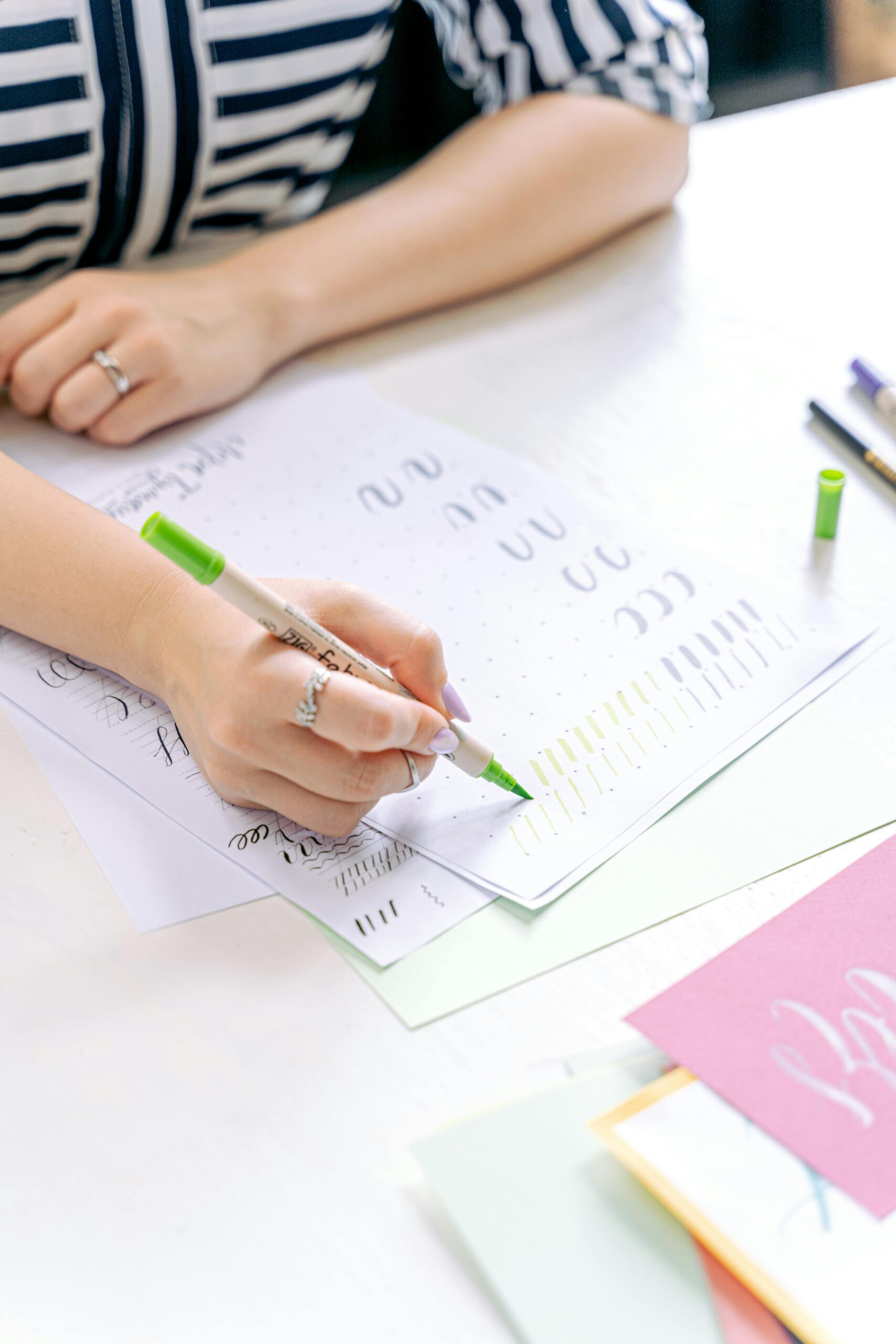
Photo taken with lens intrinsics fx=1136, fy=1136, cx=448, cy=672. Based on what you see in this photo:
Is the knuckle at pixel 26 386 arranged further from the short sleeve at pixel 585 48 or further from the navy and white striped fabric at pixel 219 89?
the short sleeve at pixel 585 48

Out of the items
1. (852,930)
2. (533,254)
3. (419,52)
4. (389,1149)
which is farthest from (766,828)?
(419,52)

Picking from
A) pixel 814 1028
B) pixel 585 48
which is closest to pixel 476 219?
pixel 585 48

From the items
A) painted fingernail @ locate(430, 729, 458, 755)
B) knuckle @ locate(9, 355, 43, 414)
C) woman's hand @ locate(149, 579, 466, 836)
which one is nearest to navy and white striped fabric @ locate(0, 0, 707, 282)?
knuckle @ locate(9, 355, 43, 414)

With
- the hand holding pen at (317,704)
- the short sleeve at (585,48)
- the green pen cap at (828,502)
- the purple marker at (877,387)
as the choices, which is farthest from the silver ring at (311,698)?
the short sleeve at (585,48)

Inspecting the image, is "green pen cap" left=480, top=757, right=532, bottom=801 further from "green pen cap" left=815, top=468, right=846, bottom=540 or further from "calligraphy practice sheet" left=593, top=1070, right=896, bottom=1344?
"green pen cap" left=815, top=468, right=846, bottom=540

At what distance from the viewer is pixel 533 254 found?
0.81m

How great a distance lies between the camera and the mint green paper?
0.31 m

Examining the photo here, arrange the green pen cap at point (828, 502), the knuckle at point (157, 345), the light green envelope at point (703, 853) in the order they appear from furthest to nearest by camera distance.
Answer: the knuckle at point (157, 345)
the green pen cap at point (828, 502)
the light green envelope at point (703, 853)

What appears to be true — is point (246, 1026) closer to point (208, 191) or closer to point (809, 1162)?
point (809, 1162)

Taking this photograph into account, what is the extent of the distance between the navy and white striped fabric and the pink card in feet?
2.04

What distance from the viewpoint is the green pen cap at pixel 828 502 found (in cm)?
58

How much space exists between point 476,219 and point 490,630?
386 millimetres

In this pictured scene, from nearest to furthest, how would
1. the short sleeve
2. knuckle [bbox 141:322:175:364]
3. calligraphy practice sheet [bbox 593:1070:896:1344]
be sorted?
calligraphy practice sheet [bbox 593:1070:896:1344] < knuckle [bbox 141:322:175:364] < the short sleeve

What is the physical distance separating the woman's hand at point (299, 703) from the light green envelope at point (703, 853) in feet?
0.20
